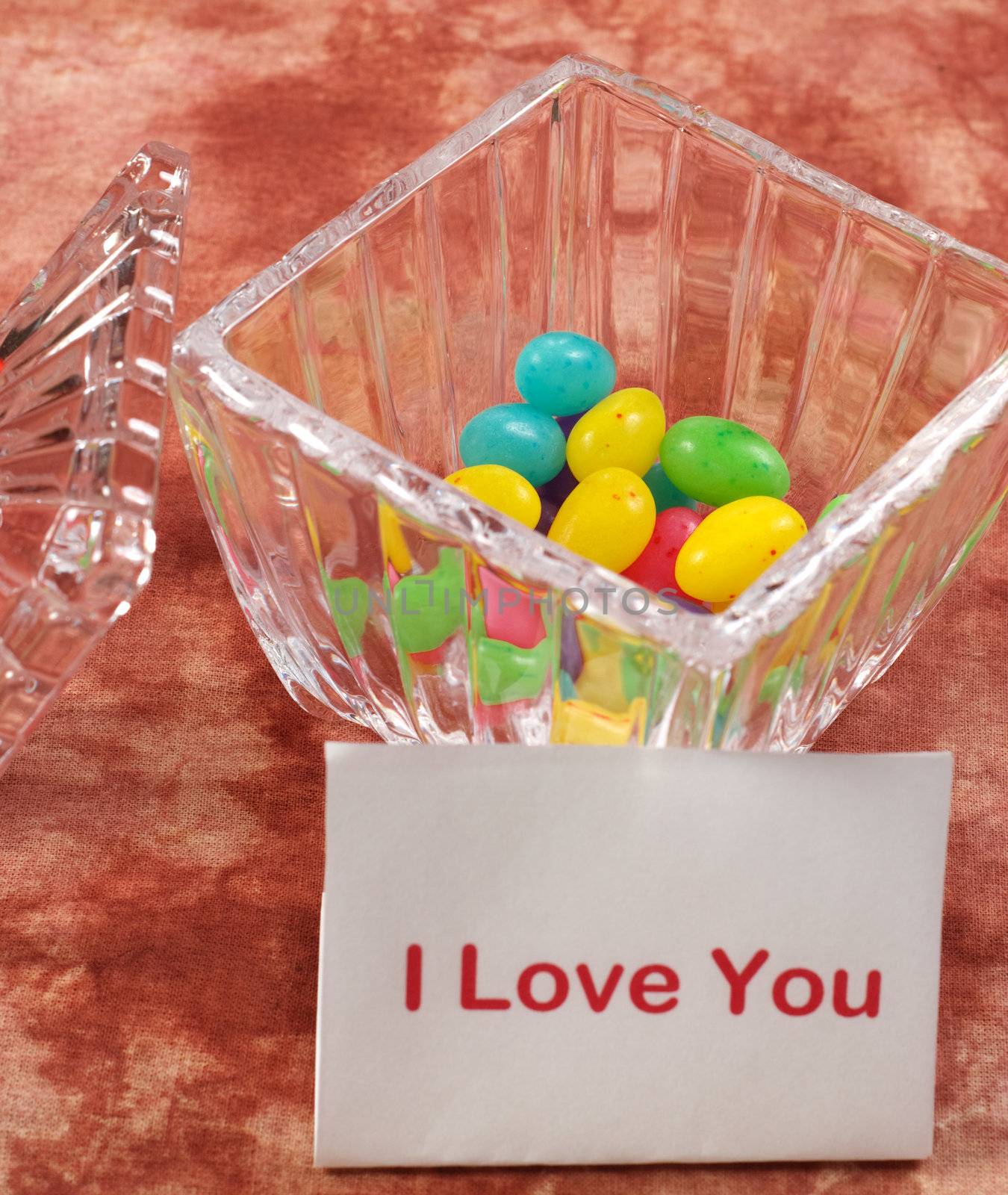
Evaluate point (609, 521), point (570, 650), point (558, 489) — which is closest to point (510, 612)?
point (570, 650)

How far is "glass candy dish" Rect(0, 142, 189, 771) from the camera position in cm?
63

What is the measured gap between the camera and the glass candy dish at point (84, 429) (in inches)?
24.7

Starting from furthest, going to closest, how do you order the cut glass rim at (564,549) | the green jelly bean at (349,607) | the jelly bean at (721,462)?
the jelly bean at (721,462) → the green jelly bean at (349,607) → the cut glass rim at (564,549)

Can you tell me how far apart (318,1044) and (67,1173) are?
14 centimetres

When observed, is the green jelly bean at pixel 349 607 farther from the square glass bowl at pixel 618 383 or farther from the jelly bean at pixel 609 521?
the jelly bean at pixel 609 521

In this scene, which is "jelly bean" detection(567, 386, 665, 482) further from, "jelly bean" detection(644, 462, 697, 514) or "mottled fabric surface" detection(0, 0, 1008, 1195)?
"mottled fabric surface" detection(0, 0, 1008, 1195)

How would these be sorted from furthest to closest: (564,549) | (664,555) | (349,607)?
(664,555) < (349,607) < (564,549)

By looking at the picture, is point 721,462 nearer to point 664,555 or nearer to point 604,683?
point 664,555

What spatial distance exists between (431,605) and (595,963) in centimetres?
19

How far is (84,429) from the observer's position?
0.70 m

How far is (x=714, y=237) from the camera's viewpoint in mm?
964

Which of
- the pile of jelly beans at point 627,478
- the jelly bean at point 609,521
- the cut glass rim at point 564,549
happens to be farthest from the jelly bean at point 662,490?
the cut glass rim at point 564,549

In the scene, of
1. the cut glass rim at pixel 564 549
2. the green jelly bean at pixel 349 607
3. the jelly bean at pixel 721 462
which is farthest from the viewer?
the jelly bean at pixel 721 462

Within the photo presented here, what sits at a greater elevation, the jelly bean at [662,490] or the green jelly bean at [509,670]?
the jelly bean at [662,490]
